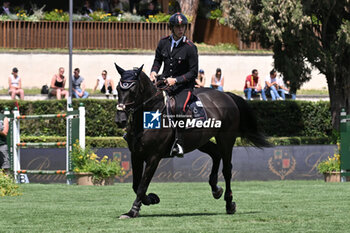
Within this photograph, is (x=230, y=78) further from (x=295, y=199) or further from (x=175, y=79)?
(x=175, y=79)

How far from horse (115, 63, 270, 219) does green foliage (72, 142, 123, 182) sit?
21.5 feet

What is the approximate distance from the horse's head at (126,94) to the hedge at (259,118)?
53.8 ft

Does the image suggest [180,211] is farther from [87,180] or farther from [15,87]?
[15,87]

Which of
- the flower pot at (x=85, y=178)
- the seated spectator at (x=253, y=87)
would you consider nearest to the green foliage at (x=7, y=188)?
the flower pot at (x=85, y=178)

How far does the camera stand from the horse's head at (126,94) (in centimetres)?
951

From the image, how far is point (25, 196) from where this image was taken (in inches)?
549

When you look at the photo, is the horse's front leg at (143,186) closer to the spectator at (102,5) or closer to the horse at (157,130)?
the horse at (157,130)

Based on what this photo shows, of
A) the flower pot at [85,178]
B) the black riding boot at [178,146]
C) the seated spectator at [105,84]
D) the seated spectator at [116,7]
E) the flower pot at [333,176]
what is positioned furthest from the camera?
the seated spectator at [116,7]

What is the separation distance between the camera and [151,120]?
10.1 meters

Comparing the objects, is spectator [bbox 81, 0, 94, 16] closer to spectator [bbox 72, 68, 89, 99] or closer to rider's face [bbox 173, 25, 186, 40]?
spectator [bbox 72, 68, 89, 99]

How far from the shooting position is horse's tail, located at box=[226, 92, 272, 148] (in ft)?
39.2

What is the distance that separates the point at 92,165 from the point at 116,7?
2179cm

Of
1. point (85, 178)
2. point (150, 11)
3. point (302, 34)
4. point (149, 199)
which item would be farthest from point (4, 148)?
point (150, 11)

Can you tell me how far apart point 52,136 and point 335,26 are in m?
10.6
